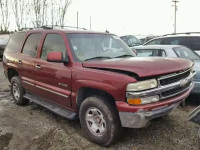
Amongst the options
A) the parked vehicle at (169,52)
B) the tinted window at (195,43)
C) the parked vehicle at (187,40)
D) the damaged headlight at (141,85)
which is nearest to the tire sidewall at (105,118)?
the damaged headlight at (141,85)

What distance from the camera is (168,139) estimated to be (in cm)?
404

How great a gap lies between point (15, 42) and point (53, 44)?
185 cm

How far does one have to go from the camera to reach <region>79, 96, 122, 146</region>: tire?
3631mm

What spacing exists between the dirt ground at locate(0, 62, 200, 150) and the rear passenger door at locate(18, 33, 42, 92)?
27.8 inches

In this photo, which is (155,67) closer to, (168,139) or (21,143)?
(168,139)

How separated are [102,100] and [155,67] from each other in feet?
2.92

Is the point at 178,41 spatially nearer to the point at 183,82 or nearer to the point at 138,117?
the point at 183,82

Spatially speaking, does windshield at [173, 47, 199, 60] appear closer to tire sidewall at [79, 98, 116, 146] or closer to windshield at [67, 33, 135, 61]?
windshield at [67, 33, 135, 61]

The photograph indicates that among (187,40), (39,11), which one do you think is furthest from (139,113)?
(39,11)

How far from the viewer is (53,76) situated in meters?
4.56

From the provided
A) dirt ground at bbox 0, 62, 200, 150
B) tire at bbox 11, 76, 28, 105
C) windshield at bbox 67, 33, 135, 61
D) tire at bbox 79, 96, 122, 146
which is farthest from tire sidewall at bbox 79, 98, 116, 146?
tire at bbox 11, 76, 28, 105

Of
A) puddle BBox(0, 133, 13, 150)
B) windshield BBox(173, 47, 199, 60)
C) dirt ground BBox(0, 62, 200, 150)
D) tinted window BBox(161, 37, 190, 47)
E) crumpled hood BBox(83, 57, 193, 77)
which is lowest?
puddle BBox(0, 133, 13, 150)

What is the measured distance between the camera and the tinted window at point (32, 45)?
17.3ft

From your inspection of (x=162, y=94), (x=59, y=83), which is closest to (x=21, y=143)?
(x=59, y=83)
